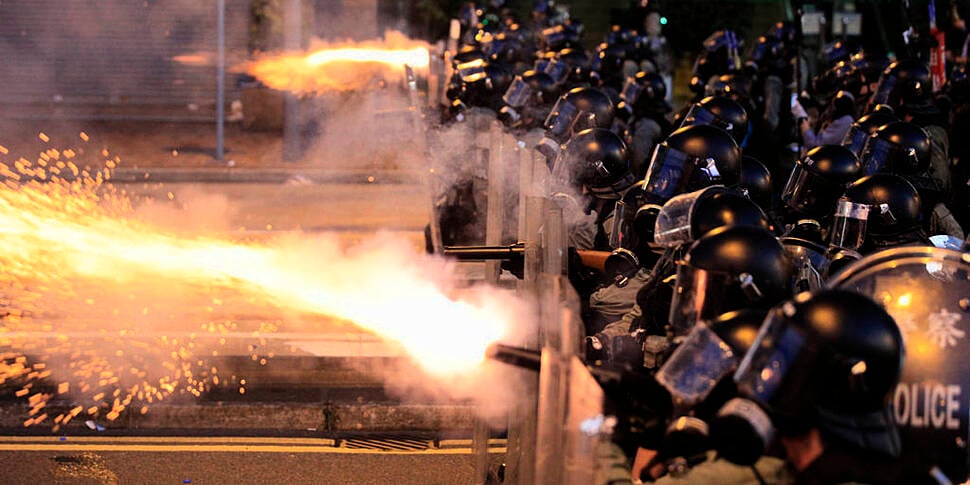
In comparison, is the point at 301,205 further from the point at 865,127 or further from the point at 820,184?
the point at 820,184

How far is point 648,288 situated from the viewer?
4.49 meters

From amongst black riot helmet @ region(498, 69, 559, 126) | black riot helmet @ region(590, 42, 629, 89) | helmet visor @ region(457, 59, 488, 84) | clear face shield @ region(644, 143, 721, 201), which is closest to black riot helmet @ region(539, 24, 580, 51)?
black riot helmet @ region(590, 42, 629, 89)

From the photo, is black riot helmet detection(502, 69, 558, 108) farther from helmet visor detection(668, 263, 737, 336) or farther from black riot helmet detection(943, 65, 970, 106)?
helmet visor detection(668, 263, 737, 336)

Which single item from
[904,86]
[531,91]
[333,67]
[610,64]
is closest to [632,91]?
[531,91]

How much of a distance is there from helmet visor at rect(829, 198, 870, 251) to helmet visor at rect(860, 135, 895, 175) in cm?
188

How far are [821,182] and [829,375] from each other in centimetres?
333

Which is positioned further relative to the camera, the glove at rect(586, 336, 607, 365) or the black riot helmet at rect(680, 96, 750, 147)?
the black riot helmet at rect(680, 96, 750, 147)

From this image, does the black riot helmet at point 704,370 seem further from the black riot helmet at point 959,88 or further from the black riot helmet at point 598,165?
the black riot helmet at point 959,88

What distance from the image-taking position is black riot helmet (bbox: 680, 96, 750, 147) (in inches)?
309

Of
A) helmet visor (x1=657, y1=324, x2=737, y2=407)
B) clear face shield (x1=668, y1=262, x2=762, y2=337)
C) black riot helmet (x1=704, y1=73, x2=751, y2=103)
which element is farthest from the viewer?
black riot helmet (x1=704, y1=73, x2=751, y2=103)

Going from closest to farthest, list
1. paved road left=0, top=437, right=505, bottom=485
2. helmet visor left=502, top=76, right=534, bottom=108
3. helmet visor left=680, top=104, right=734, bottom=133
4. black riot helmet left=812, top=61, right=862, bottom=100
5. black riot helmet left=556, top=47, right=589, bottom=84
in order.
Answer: paved road left=0, top=437, right=505, bottom=485
helmet visor left=680, top=104, right=734, bottom=133
helmet visor left=502, top=76, right=534, bottom=108
black riot helmet left=812, top=61, right=862, bottom=100
black riot helmet left=556, top=47, right=589, bottom=84

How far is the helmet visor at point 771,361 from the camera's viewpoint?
2725 mm

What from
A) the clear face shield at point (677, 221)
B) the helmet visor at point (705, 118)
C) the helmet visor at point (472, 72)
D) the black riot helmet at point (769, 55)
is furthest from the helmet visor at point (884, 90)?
the clear face shield at point (677, 221)

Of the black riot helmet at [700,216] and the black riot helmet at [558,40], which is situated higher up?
the black riot helmet at [558,40]
